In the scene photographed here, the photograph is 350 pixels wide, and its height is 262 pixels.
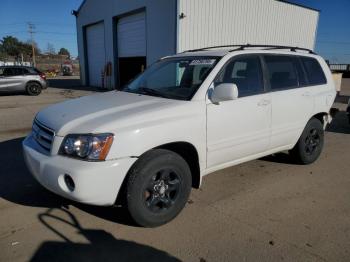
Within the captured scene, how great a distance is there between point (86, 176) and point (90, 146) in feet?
0.88

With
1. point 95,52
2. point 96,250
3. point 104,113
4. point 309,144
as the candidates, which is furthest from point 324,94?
point 95,52

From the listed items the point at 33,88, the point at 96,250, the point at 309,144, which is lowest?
the point at 96,250

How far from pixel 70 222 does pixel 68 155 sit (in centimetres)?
89

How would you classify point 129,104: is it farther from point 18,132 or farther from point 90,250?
point 18,132

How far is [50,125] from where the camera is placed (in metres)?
3.18

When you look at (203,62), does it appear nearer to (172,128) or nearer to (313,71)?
(172,128)

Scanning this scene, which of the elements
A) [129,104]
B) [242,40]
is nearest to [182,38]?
[242,40]

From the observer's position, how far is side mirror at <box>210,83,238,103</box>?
334 cm

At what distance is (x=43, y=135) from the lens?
328 cm

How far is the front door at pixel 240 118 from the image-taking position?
361cm

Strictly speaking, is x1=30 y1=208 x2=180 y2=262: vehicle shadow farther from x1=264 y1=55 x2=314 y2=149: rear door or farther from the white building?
the white building

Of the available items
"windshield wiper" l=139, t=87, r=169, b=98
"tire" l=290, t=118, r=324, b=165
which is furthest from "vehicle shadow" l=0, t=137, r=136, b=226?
"tire" l=290, t=118, r=324, b=165

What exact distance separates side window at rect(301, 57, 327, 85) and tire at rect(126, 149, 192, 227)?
2761 millimetres

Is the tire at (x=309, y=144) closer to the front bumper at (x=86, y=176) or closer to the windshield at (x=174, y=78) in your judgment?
the windshield at (x=174, y=78)
